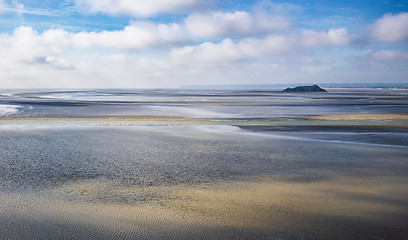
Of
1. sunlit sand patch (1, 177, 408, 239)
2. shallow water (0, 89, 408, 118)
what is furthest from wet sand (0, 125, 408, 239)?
shallow water (0, 89, 408, 118)

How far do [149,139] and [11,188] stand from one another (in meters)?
8.82

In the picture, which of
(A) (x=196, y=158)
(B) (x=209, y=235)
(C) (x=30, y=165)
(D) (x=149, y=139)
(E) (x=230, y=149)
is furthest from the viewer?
(D) (x=149, y=139)

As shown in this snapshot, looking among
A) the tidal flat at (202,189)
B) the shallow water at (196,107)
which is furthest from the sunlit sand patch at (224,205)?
the shallow water at (196,107)

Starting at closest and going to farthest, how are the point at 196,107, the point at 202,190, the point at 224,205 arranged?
the point at 224,205, the point at 202,190, the point at 196,107

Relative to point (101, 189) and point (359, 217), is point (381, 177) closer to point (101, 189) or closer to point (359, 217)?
point (359, 217)

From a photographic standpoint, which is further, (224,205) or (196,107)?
(196,107)

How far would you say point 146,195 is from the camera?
8.29 meters

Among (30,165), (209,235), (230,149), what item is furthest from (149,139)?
(209,235)

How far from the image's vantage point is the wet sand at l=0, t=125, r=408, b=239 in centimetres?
638

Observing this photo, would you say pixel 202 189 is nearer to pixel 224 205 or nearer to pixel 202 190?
pixel 202 190

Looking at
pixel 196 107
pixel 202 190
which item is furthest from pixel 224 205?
pixel 196 107

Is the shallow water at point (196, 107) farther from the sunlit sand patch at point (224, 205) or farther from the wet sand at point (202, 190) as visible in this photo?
the sunlit sand patch at point (224, 205)

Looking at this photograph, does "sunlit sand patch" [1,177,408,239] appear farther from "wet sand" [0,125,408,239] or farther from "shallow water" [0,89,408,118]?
"shallow water" [0,89,408,118]

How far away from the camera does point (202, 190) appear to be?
872 centimetres
